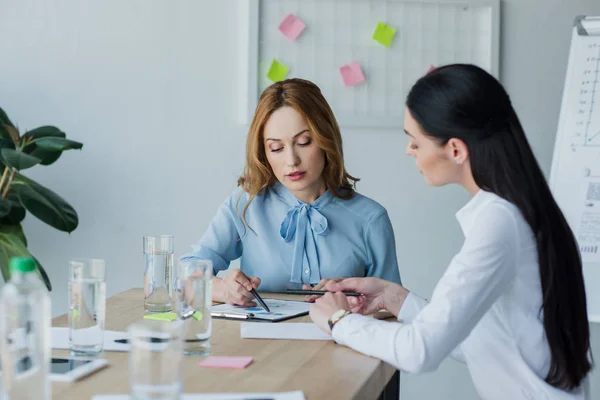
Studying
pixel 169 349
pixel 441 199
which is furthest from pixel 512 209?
pixel 441 199

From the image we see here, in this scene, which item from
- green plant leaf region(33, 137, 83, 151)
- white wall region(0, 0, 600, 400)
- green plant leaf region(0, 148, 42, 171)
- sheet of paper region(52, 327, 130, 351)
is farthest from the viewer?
white wall region(0, 0, 600, 400)

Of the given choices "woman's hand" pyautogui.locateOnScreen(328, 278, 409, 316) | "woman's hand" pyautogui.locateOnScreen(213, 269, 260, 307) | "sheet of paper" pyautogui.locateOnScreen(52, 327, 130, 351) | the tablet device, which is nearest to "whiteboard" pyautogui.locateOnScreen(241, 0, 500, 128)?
"woman's hand" pyautogui.locateOnScreen(213, 269, 260, 307)

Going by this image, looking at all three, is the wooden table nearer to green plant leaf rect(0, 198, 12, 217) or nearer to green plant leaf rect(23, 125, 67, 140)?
green plant leaf rect(0, 198, 12, 217)

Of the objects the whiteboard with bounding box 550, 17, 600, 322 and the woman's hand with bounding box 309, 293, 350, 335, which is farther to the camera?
the whiteboard with bounding box 550, 17, 600, 322

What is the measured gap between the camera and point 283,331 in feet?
5.22

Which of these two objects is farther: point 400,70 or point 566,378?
point 400,70

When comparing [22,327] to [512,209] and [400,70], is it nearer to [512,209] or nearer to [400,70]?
[512,209]

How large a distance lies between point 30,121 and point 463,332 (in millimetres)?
2323

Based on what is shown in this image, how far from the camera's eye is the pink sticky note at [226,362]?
129 cm

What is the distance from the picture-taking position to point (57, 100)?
3.17 metres

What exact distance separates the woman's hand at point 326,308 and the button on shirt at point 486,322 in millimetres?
60

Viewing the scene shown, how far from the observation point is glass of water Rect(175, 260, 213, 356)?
1342 mm

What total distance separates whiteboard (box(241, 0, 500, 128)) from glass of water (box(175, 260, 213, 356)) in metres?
1.86

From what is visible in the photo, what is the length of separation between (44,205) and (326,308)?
150 centimetres
